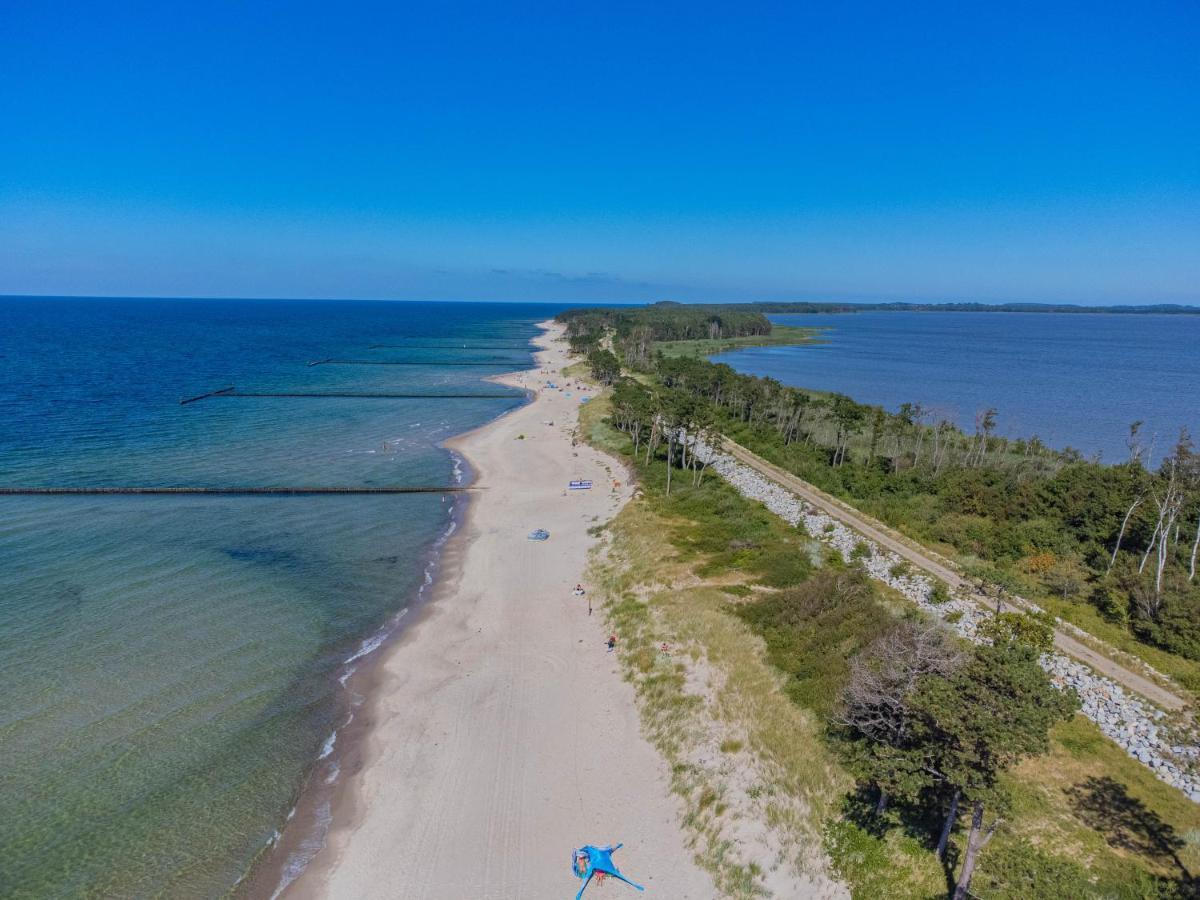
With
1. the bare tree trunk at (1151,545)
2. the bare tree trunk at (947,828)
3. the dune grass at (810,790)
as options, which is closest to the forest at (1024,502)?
the bare tree trunk at (1151,545)

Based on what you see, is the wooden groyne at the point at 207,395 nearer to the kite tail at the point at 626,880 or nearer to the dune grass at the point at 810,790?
the dune grass at the point at 810,790

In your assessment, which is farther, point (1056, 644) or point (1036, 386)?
point (1036, 386)

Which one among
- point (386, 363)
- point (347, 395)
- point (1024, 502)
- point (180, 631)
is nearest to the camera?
point (180, 631)

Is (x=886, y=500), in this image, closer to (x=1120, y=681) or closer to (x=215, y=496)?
(x=1120, y=681)

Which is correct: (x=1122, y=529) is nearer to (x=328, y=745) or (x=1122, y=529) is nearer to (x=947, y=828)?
(x=947, y=828)

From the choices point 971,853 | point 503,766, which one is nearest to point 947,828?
point 971,853

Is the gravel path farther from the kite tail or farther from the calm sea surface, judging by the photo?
the calm sea surface
